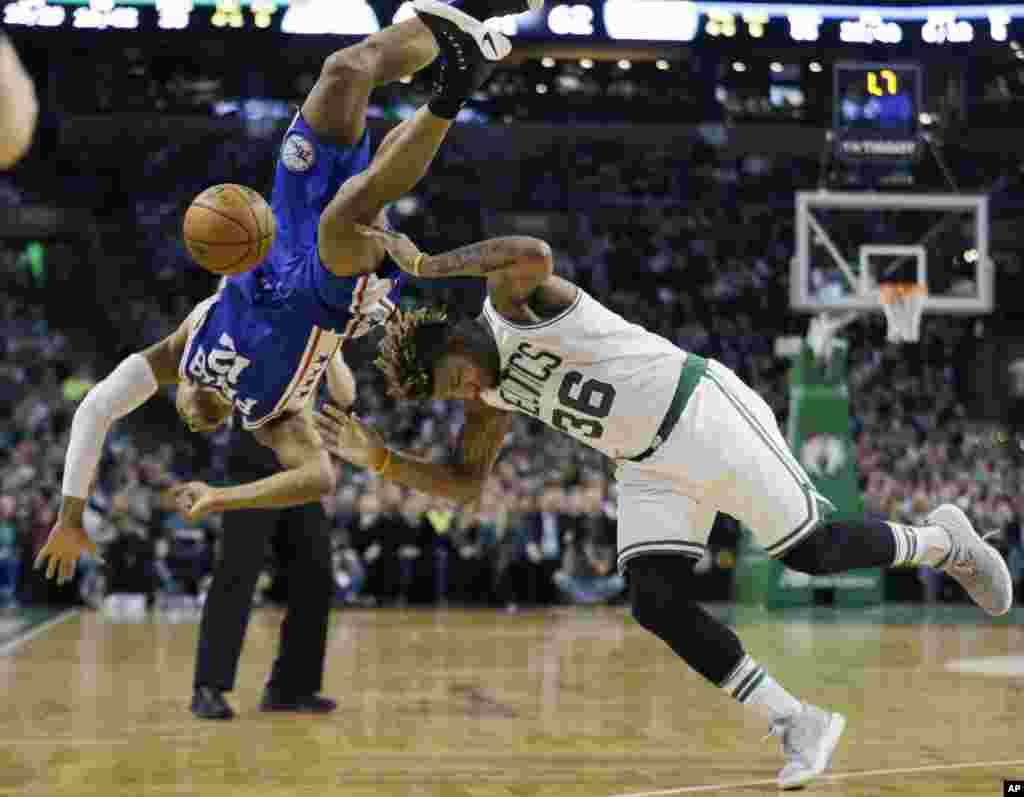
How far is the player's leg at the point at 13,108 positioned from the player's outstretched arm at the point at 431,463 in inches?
90.4

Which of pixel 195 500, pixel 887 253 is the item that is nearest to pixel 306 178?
pixel 195 500

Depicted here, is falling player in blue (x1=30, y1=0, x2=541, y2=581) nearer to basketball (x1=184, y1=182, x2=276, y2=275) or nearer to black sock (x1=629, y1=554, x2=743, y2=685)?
basketball (x1=184, y1=182, x2=276, y2=275)

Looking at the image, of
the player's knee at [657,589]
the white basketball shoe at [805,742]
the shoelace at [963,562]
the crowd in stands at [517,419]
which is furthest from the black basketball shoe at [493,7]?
the crowd in stands at [517,419]

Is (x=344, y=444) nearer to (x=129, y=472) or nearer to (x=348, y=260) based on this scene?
(x=348, y=260)

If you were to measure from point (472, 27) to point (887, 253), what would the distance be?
11589mm

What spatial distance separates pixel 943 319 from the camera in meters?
24.8

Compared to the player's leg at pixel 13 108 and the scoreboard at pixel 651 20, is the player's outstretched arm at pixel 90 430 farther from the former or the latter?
the scoreboard at pixel 651 20

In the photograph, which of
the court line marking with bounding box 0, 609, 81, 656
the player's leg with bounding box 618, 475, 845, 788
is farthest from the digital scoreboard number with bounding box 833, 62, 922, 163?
the player's leg with bounding box 618, 475, 845, 788

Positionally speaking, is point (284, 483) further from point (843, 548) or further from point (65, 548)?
point (843, 548)

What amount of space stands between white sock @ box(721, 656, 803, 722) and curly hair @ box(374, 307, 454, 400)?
4.92 ft

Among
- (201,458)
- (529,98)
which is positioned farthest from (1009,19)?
(201,458)

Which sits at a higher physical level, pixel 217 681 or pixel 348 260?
pixel 348 260

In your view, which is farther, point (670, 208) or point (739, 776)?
point (670, 208)

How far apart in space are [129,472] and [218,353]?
1150cm
